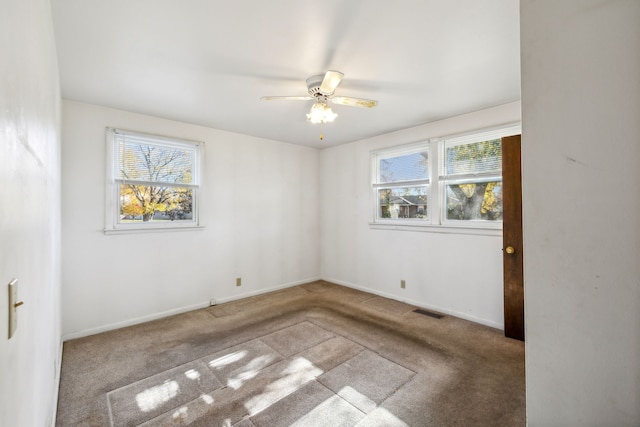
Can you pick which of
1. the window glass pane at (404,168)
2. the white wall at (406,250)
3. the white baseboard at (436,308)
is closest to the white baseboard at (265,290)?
the white wall at (406,250)

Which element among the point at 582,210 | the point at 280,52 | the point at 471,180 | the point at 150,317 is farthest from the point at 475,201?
the point at 150,317

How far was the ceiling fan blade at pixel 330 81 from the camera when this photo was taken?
2201 mm

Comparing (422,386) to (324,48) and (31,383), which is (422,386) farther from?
(324,48)

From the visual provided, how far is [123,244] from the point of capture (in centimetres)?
332

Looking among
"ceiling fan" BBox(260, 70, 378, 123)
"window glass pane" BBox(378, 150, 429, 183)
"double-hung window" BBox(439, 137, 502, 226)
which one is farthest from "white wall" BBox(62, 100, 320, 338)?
"double-hung window" BBox(439, 137, 502, 226)

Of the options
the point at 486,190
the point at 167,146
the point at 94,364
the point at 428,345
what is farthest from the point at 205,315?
the point at 486,190

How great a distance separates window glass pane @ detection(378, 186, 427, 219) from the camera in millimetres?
4020

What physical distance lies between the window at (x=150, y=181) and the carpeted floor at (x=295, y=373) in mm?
1266

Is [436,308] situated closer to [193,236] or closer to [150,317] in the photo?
[193,236]

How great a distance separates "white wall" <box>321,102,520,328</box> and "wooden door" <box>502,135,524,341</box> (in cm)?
20

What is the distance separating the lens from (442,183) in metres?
3.76

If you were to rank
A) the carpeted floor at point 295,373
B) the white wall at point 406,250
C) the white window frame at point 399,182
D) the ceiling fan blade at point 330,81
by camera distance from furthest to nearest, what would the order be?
the white window frame at point 399,182 → the white wall at point 406,250 → the ceiling fan blade at point 330,81 → the carpeted floor at point 295,373

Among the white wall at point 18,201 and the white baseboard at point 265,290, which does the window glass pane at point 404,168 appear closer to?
the white baseboard at point 265,290

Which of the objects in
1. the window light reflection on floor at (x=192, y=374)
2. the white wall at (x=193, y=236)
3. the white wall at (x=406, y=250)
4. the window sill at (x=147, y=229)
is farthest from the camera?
the white wall at (x=406, y=250)
